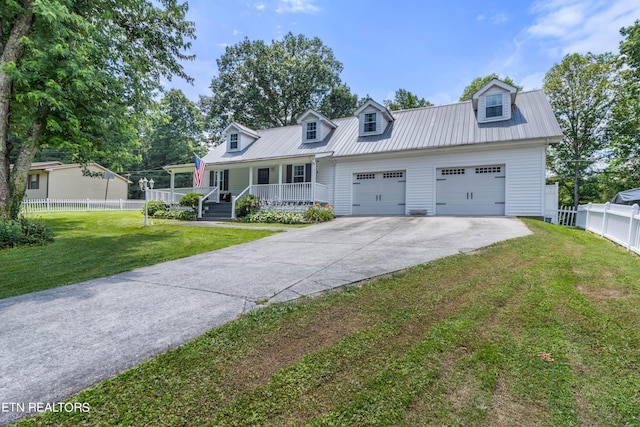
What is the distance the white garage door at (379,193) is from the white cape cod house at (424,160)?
0.05 metres

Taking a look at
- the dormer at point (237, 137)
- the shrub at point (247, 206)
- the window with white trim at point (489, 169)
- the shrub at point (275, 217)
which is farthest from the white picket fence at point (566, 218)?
the dormer at point (237, 137)

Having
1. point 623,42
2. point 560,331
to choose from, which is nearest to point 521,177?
point 560,331

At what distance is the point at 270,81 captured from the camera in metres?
28.8

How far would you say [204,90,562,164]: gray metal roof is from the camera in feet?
39.3

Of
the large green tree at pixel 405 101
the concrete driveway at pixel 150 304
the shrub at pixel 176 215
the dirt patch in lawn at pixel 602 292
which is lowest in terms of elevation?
the concrete driveway at pixel 150 304

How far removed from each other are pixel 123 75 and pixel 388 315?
10642 millimetres

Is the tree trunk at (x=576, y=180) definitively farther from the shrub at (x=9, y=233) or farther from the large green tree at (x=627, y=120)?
the shrub at (x=9, y=233)

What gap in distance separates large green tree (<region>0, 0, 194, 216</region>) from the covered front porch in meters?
6.09

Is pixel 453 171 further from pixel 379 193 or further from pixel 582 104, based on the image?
pixel 582 104

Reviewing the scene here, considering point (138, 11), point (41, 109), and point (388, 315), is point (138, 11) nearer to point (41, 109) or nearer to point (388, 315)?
point (41, 109)

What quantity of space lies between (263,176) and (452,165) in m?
10.2

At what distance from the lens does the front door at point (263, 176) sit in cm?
1783

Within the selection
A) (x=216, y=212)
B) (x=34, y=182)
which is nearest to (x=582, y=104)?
(x=216, y=212)

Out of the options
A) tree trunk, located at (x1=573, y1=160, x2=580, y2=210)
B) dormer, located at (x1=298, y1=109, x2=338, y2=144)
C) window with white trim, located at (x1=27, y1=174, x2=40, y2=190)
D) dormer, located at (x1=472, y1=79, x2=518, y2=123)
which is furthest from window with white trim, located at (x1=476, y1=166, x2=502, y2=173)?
window with white trim, located at (x1=27, y1=174, x2=40, y2=190)
